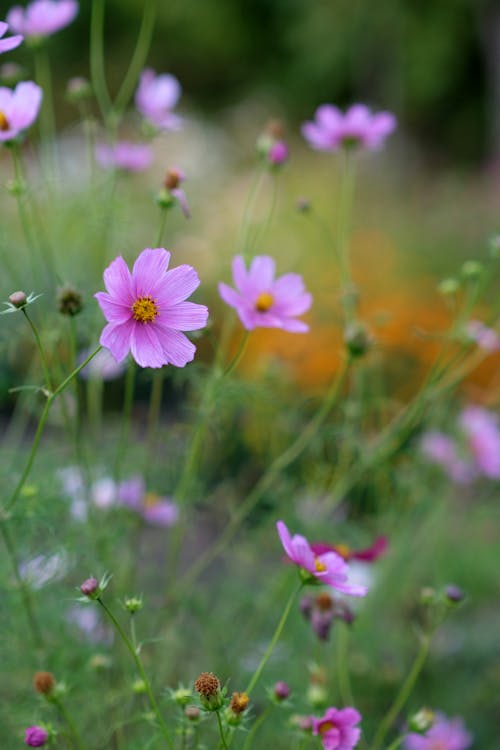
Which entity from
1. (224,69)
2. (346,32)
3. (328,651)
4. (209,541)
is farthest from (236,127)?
(328,651)

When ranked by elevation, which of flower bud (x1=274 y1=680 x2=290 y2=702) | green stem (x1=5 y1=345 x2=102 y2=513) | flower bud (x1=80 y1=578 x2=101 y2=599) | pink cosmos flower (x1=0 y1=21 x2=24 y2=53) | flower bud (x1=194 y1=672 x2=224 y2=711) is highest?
pink cosmos flower (x1=0 y1=21 x2=24 y2=53)

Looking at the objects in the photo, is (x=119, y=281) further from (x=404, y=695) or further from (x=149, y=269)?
(x=404, y=695)

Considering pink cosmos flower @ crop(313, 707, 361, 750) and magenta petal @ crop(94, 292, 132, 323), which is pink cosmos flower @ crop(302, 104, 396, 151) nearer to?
magenta petal @ crop(94, 292, 132, 323)

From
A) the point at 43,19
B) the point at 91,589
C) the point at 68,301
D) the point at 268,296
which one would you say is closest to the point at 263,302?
the point at 268,296

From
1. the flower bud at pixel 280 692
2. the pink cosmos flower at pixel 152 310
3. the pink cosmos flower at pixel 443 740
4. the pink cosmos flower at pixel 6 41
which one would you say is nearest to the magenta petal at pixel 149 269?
the pink cosmos flower at pixel 152 310

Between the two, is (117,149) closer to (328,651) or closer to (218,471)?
(218,471)

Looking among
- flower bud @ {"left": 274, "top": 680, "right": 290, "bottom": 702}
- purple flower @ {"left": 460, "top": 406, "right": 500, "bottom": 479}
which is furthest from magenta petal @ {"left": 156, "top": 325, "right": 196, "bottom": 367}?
purple flower @ {"left": 460, "top": 406, "right": 500, "bottom": 479}
